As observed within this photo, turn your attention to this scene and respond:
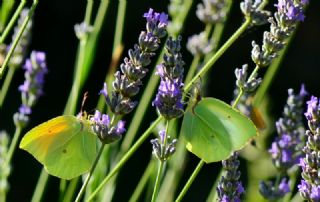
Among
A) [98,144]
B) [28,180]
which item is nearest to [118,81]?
[98,144]

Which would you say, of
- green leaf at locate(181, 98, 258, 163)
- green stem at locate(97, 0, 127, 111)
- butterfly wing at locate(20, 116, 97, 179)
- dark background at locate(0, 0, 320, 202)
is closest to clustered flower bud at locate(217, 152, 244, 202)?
green leaf at locate(181, 98, 258, 163)

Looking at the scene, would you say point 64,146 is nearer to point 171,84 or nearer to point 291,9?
point 171,84

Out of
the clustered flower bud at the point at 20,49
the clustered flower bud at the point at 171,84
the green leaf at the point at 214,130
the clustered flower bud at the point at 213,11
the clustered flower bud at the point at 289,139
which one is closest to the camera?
the clustered flower bud at the point at 171,84

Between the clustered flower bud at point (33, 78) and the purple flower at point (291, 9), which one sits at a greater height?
the purple flower at point (291, 9)

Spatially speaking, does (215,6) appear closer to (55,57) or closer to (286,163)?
(286,163)

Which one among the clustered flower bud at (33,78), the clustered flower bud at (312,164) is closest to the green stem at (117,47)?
the clustered flower bud at (33,78)

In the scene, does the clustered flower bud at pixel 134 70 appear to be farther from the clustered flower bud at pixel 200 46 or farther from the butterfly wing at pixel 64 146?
the clustered flower bud at pixel 200 46

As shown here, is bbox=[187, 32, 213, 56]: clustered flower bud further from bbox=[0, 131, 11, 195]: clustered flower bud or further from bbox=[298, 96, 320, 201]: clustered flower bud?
bbox=[298, 96, 320, 201]: clustered flower bud
